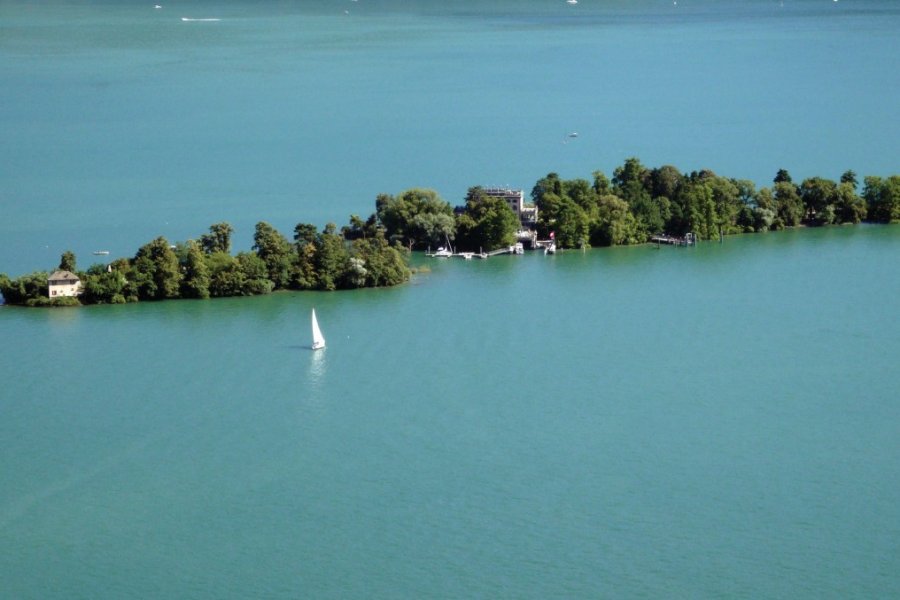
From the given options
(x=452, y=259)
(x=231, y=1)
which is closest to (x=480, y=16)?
(x=231, y=1)

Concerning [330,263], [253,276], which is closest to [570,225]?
[330,263]

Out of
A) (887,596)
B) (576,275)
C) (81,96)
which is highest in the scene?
(81,96)

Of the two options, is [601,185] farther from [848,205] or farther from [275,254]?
[275,254]

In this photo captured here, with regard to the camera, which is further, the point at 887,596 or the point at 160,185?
the point at 160,185

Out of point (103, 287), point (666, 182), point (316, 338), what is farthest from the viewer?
point (666, 182)

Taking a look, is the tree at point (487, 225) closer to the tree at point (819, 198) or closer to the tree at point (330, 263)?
the tree at point (330, 263)

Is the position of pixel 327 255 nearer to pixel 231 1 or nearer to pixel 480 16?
pixel 480 16

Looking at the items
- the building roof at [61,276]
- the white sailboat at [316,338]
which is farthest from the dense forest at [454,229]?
the white sailboat at [316,338]
